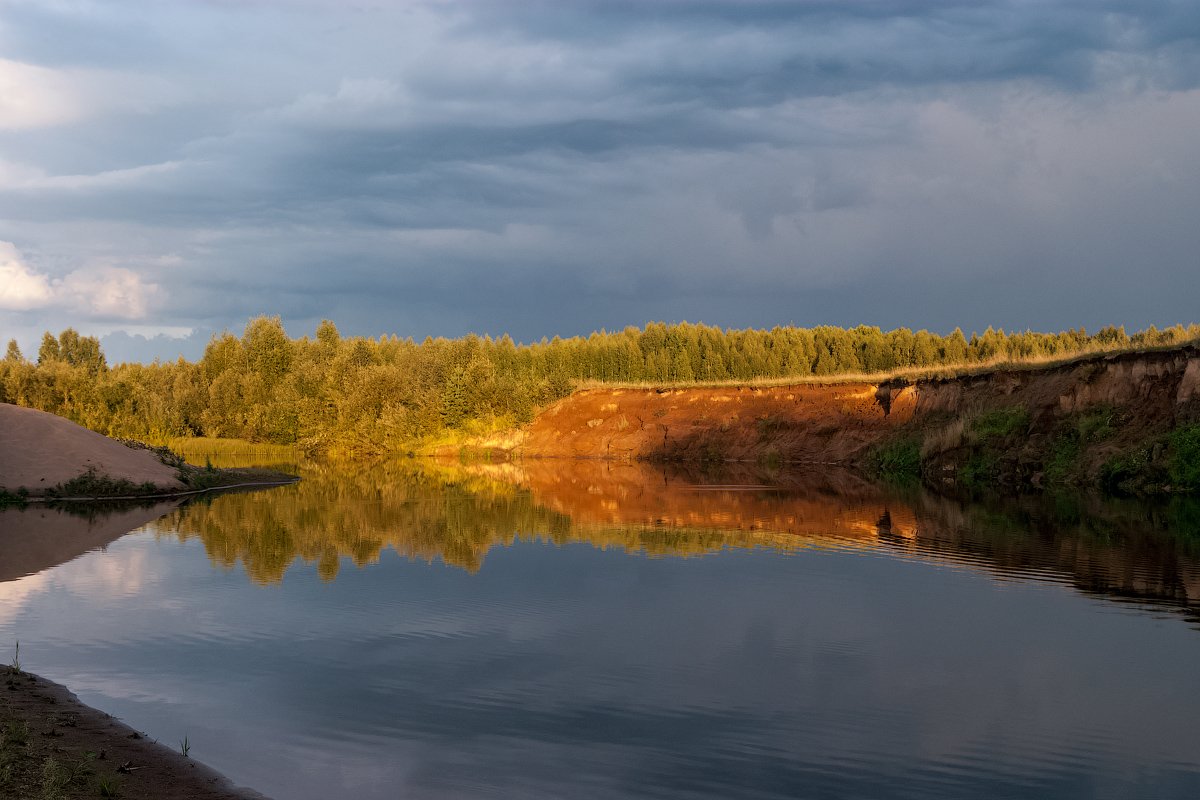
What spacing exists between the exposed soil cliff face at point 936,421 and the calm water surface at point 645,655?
16.1 meters

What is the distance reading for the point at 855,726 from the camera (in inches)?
431

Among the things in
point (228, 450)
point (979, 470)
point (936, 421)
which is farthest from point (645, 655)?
point (228, 450)

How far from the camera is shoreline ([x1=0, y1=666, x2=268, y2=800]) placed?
8.38 m

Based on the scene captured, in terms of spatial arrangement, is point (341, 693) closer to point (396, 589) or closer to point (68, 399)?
point (396, 589)

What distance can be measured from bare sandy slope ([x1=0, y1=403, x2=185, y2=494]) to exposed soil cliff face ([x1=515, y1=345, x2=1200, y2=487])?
3884 centimetres

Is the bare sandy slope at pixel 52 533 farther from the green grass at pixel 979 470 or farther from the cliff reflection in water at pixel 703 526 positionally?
the green grass at pixel 979 470

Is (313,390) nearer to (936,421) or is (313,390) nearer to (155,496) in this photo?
(155,496)

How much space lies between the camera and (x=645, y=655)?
566 inches

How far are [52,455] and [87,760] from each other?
35.6 meters

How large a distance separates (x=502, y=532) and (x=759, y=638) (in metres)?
15.5

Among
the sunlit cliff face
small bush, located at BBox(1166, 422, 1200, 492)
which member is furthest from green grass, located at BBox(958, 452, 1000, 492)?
small bush, located at BBox(1166, 422, 1200, 492)

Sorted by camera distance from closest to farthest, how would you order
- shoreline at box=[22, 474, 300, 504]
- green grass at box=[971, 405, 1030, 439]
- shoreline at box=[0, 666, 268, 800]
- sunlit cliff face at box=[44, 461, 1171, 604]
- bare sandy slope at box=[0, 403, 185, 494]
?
1. shoreline at box=[0, 666, 268, 800]
2. sunlit cliff face at box=[44, 461, 1171, 604]
3. shoreline at box=[22, 474, 300, 504]
4. bare sandy slope at box=[0, 403, 185, 494]
5. green grass at box=[971, 405, 1030, 439]

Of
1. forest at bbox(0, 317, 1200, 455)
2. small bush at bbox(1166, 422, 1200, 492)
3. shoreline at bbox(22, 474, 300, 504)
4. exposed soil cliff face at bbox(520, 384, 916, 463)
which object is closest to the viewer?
shoreline at bbox(22, 474, 300, 504)

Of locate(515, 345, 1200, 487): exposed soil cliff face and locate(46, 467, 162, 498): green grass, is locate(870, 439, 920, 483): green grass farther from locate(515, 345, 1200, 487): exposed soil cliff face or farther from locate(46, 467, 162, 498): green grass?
locate(46, 467, 162, 498): green grass
